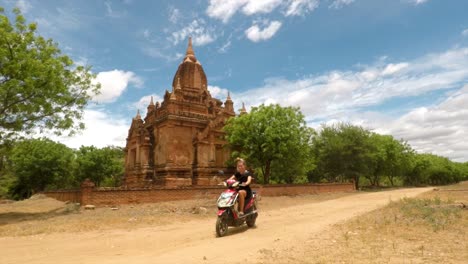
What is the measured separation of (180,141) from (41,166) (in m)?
20.8

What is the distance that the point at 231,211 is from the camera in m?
7.96

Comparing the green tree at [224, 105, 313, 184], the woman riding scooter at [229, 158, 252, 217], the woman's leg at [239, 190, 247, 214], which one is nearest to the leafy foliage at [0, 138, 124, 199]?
the green tree at [224, 105, 313, 184]

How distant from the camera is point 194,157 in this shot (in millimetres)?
24844

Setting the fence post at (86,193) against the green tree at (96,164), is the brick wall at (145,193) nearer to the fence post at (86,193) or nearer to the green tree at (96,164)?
the fence post at (86,193)

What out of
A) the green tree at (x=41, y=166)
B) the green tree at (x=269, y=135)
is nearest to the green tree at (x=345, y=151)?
the green tree at (x=269, y=135)

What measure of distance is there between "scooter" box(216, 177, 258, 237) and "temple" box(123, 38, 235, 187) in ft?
49.2

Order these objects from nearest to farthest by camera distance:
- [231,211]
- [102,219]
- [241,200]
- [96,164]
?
1. [231,211]
2. [241,200]
3. [102,219]
4. [96,164]

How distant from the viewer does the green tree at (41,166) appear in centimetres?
3522

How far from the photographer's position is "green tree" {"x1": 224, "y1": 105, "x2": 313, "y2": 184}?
2261 centimetres

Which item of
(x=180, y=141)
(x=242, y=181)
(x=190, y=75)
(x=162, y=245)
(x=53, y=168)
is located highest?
(x=190, y=75)

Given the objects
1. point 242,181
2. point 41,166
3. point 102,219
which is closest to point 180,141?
point 102,219

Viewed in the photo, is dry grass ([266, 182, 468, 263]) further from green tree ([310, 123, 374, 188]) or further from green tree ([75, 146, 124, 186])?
green tree ([75, 146, 124, 186])

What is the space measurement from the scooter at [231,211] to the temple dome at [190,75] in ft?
70.4

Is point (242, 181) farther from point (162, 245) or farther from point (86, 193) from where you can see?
point (86, 193)
